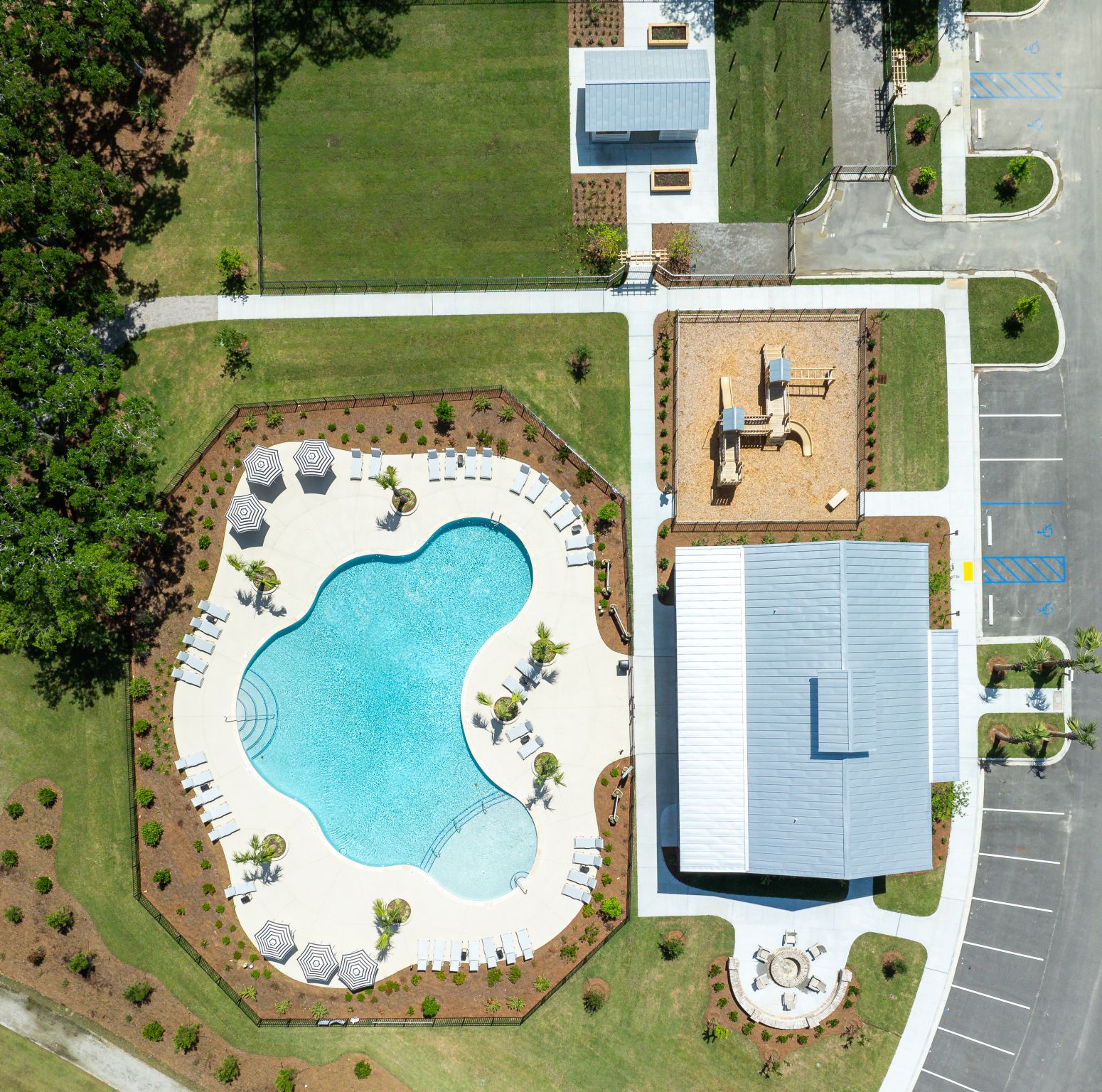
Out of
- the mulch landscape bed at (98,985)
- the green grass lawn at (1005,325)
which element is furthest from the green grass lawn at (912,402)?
the mulch landscape bed at (98,985)

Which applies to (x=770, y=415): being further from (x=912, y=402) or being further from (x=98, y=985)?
(x=98, y=985)

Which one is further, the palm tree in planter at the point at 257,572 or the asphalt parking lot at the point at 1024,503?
the asphalt parking lot at the point at 1024,503

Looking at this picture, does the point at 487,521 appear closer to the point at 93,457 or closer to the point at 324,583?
the point at 324,583

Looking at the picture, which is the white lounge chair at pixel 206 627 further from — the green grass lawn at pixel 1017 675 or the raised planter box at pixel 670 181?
the green grass lawn at pixel 1017 675

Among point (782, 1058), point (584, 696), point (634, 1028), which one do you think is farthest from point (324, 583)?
point (782, 1058)

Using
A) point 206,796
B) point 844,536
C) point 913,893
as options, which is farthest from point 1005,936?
point 206,796

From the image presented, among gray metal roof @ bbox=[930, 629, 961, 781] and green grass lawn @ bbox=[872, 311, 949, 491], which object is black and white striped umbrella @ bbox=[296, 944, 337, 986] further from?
green grass lawn @ bbox=[872, 311, 949, 491]
